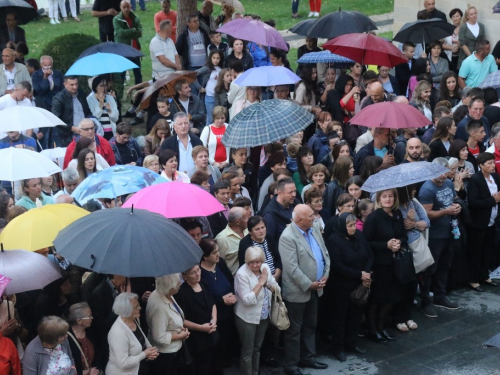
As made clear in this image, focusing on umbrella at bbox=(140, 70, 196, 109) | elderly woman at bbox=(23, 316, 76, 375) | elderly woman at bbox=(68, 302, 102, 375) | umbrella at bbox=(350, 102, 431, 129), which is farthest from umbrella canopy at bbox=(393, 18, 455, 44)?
elderly woman at bbox=(23, 316, 76, 375)

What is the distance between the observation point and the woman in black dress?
9734 millimetres

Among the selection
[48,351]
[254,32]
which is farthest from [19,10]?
[48,351]

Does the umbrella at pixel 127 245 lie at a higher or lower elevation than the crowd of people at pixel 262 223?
higher

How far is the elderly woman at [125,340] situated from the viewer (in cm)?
741

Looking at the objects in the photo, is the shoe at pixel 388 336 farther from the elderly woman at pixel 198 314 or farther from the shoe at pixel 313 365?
the elderly woman at pixel 198 314

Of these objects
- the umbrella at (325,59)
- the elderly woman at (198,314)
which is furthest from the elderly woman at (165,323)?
the umbrella at (325,59)

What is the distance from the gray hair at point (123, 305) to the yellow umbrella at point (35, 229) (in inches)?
35.6

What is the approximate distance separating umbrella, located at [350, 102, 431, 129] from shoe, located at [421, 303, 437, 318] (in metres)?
2.28

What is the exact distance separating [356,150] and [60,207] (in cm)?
541

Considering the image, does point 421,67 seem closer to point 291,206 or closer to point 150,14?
point 291,206

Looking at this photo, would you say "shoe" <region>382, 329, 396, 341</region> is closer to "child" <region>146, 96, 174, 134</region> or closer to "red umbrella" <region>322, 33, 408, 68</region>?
"child" <region>146, 96, 174, 134</region>

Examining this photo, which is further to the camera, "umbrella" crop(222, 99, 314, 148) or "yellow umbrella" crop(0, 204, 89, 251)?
"umbrella" crop(222, 99, 314, 148)

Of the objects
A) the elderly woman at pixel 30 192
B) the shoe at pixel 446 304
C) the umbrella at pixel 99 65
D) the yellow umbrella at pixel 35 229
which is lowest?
the shoe at pixel 446 304

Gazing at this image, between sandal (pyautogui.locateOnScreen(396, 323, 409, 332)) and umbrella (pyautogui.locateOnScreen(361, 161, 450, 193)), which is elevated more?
umbrella (pyautogui.locateOnScreen(361, 161, 450, 193))
